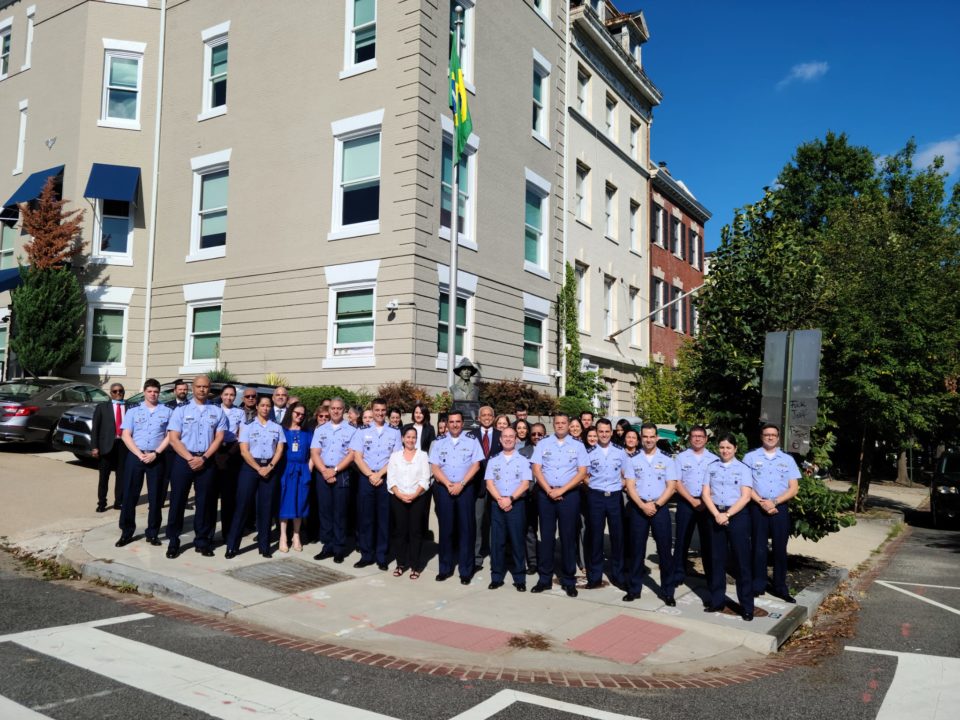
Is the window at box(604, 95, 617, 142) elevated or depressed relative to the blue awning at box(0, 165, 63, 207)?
elevated

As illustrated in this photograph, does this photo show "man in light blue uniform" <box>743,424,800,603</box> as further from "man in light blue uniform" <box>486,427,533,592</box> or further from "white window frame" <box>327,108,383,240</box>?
"white window frame" <box>327,108,383,240</box>

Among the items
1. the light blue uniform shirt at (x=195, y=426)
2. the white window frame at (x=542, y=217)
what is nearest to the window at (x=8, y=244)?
the white window frame at (x=542, y=217)

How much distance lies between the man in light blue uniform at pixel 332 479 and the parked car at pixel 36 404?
29.7 ft

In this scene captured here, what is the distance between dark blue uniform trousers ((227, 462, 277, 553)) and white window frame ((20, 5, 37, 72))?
22.2 meters

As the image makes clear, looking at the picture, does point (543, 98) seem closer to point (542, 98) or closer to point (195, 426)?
point (542, 98)

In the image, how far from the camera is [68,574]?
834 cm

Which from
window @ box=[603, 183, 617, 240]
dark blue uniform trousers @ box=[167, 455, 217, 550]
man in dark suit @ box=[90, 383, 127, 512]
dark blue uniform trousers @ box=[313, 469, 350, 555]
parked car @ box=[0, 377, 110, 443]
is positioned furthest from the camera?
window @ box=[603, 183, 617, 240]

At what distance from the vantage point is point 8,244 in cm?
2488

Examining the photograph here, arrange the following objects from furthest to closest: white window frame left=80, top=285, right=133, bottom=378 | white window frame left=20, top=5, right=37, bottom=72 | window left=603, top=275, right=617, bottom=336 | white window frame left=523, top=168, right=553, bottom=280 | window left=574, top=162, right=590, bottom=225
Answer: window left=603, top=275, right=617, bottom=336, window left=574, top=162, right=590, bottom=225, white window frame left=20, top=5, right=37, bottom=72, white window frame left=523, top=168, right=553, bottom=280, white window frame left=80, top=285, right=133, bottom=378

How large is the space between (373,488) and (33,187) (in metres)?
19.0

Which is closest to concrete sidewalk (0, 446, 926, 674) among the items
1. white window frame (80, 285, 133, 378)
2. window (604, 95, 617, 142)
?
white window frame (80, 285, 133, 378)

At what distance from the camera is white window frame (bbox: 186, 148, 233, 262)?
20.9 meters

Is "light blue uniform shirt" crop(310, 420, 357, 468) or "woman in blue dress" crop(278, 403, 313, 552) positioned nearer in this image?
"light blue uniform shirt" crop(310, 420, 357, 468)

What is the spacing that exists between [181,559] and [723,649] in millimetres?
5906
